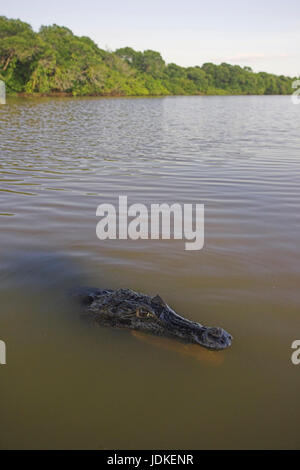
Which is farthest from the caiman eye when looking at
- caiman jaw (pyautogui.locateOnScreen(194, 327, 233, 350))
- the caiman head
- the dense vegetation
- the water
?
the dense vegetation

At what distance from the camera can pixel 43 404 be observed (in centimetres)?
245

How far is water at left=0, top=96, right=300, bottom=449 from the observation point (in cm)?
230

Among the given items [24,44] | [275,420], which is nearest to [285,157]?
[275,420]

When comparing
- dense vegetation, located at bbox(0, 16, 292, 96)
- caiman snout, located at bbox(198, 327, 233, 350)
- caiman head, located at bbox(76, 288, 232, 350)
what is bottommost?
caiman snout, located at bbox(198, 327, 233, 350)

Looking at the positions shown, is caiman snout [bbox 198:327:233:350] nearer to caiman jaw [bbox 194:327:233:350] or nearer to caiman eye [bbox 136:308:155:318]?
caiman jaw [bbox 194:327:233:350]

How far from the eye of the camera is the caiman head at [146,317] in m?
2.85

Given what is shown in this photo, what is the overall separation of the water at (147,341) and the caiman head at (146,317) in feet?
0.37

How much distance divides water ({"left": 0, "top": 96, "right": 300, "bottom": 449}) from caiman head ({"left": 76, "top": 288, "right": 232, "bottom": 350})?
4.5 inches

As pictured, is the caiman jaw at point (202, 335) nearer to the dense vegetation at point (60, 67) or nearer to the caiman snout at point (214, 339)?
the caiman snout at point (214, 339)

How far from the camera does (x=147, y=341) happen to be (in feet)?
10.0

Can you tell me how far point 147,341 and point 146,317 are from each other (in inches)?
7.8

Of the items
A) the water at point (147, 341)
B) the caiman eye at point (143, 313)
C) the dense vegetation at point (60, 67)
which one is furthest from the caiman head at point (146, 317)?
the dense vegetation at point (60, 67)
